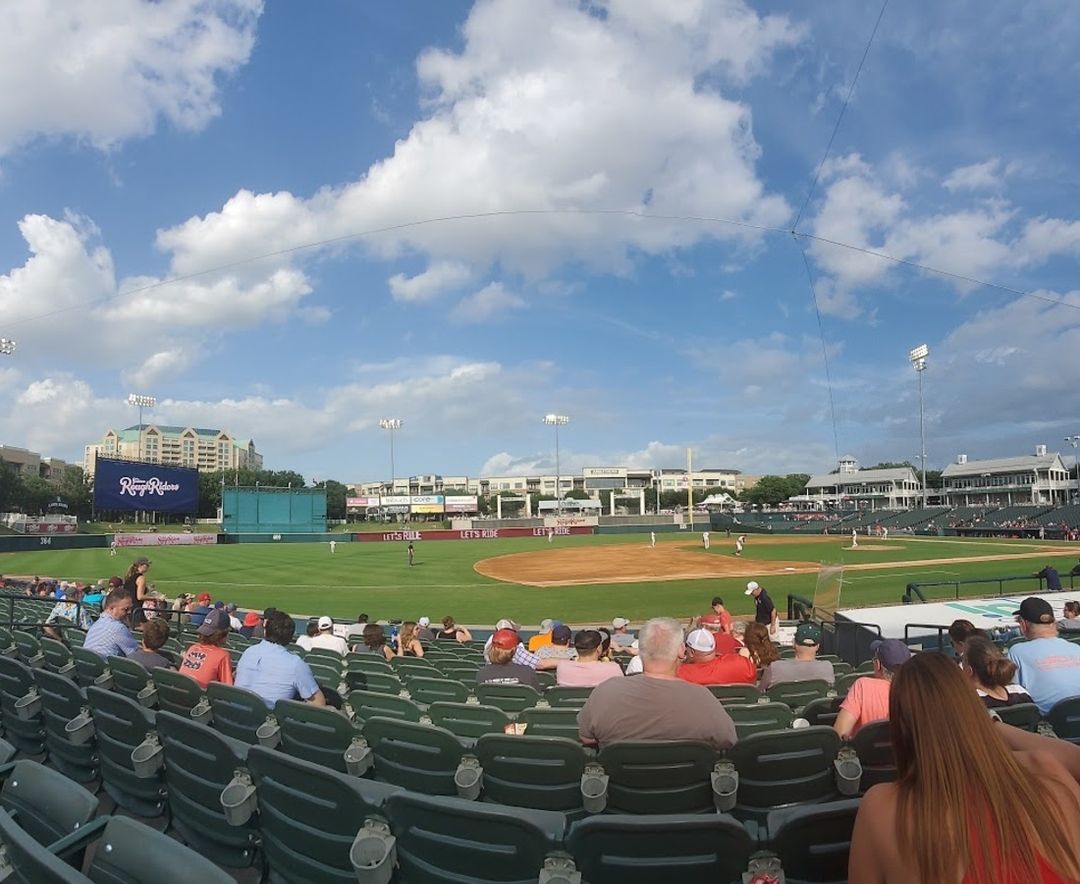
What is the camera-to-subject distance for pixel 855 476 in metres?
127

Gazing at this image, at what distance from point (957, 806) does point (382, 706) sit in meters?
4.14

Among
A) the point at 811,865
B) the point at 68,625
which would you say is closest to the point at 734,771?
the point at 811,865

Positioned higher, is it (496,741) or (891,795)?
(891,795)

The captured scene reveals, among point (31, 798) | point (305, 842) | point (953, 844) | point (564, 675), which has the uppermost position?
point (953, 844)

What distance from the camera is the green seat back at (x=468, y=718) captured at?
4.86 meters

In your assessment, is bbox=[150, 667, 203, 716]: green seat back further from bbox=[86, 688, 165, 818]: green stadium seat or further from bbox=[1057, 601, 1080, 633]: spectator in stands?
bbox=[1057, 601, 1080, 633]: spectator in stands

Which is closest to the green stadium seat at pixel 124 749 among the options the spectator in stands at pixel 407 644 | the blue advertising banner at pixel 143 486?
the spectator in stands at pixel 407 644

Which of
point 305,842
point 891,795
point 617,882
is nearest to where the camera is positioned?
point 891,795

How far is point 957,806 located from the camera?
1.79 m

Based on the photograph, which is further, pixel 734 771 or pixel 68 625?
pixel 68 625

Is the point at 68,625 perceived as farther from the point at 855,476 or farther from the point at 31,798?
the point at 855,476

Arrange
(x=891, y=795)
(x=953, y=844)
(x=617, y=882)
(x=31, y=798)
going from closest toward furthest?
(x=953, y=844)
(x=891, y=795)
(x=617, y=882)
(x=31, y=798)

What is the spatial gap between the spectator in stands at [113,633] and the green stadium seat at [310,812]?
5460 mm

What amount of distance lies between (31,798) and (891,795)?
9.79 ft
